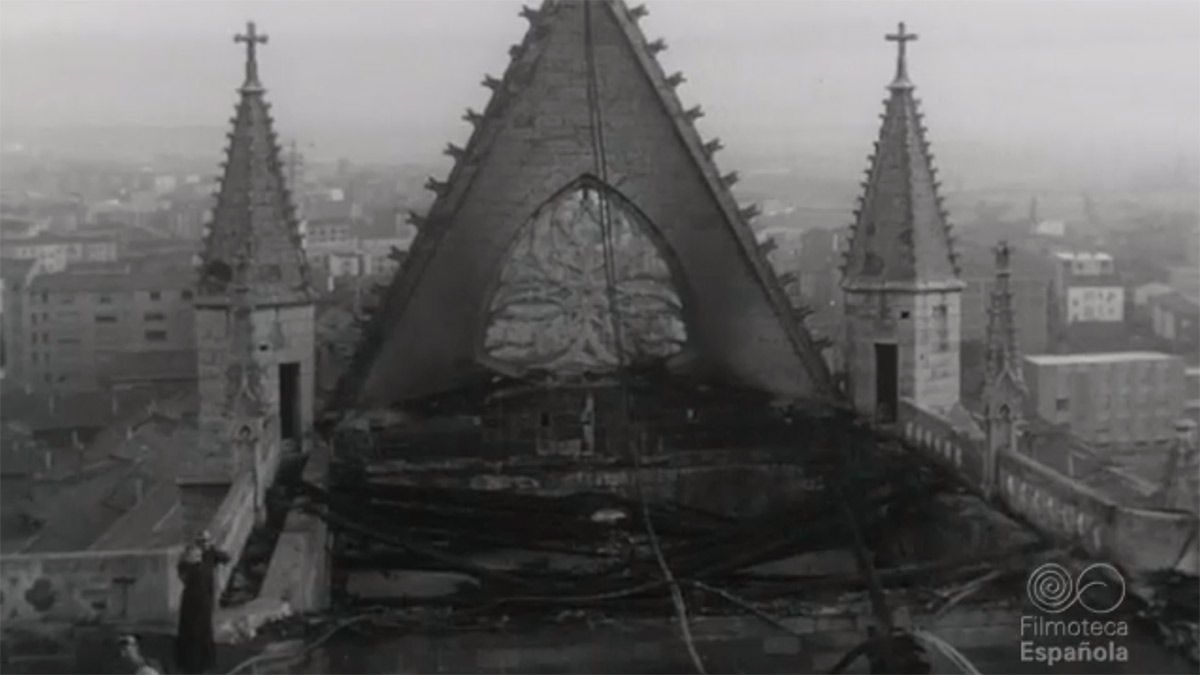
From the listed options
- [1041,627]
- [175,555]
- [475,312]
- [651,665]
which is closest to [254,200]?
[475,312]

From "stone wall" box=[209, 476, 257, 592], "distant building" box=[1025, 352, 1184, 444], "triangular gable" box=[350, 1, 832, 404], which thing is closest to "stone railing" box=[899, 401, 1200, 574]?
"distant building" box=[1025, 352, 1184, 444]

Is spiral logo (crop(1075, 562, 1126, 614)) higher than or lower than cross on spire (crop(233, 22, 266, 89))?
lower

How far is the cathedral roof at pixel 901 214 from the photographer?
12844 mm

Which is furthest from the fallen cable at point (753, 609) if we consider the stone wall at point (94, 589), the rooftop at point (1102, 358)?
the rooftop at point (1102, 358)

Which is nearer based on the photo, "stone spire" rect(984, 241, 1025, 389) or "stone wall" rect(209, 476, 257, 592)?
"stone wall" rect(209, 476, 257, 592)

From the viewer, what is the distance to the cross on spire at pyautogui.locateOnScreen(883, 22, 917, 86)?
12883 mm

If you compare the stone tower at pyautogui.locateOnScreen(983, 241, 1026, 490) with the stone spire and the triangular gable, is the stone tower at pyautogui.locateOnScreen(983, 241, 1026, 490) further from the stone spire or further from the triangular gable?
the triangular gable

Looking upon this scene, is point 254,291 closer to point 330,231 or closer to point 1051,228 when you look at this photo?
point 330,231

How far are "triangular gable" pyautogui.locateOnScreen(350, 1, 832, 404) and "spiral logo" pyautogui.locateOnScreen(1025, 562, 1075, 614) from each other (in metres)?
5.57

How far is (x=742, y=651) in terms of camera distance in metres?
7.65

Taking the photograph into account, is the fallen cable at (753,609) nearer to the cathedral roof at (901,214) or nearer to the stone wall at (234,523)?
the stone wall at (234,523)

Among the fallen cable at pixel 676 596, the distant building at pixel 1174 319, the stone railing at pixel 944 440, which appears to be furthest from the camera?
the distant building at pixel 1174 319

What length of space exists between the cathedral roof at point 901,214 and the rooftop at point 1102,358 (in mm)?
952

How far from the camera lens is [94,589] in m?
7.99
